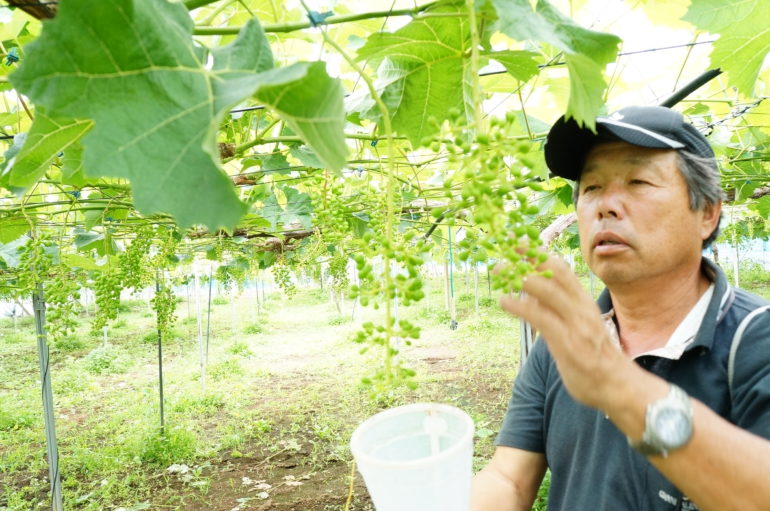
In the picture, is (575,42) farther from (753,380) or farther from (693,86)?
(693,86)

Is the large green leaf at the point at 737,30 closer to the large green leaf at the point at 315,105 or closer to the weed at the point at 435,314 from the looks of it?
the large green leaf at the point at 315,105

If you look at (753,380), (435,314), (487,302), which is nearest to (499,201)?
(753,380)

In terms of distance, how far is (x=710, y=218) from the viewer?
1890 millimetres

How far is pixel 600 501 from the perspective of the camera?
1822 mm

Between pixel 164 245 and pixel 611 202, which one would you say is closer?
pixel 611 202

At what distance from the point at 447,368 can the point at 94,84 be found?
10933 millimetres

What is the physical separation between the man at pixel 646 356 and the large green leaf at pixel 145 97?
22.6 inches

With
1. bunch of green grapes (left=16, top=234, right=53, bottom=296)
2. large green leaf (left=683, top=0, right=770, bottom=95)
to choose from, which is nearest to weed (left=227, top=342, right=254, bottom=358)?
bunch of green grapes (left=16, top=234, right=53, bottom=296)

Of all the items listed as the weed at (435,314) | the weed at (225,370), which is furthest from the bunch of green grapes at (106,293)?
the weed at (435,314)

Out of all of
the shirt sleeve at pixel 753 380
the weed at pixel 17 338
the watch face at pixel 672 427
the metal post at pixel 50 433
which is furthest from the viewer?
the weed at pixel 17 338

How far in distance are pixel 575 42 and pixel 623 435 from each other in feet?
4.37

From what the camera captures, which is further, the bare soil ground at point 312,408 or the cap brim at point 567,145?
the bare soil ground at point 312,408

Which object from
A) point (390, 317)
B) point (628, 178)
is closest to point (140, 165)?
point (390, 317)

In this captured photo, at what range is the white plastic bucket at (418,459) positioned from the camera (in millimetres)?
987
